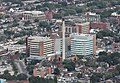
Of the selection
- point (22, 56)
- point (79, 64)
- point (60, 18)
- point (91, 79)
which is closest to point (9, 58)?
point (22, 56)

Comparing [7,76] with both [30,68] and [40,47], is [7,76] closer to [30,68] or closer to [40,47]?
[30,68]

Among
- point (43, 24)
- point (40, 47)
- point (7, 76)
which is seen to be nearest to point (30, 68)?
point (7, 76)

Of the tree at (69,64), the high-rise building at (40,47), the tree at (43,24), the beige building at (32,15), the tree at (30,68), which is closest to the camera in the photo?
the tree at (30,68)

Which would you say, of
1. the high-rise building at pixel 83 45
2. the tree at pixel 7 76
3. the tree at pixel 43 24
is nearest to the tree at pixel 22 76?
the tree at pixel 7 76

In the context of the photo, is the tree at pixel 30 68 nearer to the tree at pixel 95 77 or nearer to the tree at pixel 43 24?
the tree at pixel 95 77

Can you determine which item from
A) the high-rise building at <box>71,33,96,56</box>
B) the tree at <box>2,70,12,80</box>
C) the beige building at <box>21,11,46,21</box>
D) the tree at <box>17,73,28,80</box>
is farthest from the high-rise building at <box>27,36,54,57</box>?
the beige building at <box>21,11,46,21</box>

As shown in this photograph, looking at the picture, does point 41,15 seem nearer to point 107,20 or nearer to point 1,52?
point 107,20
